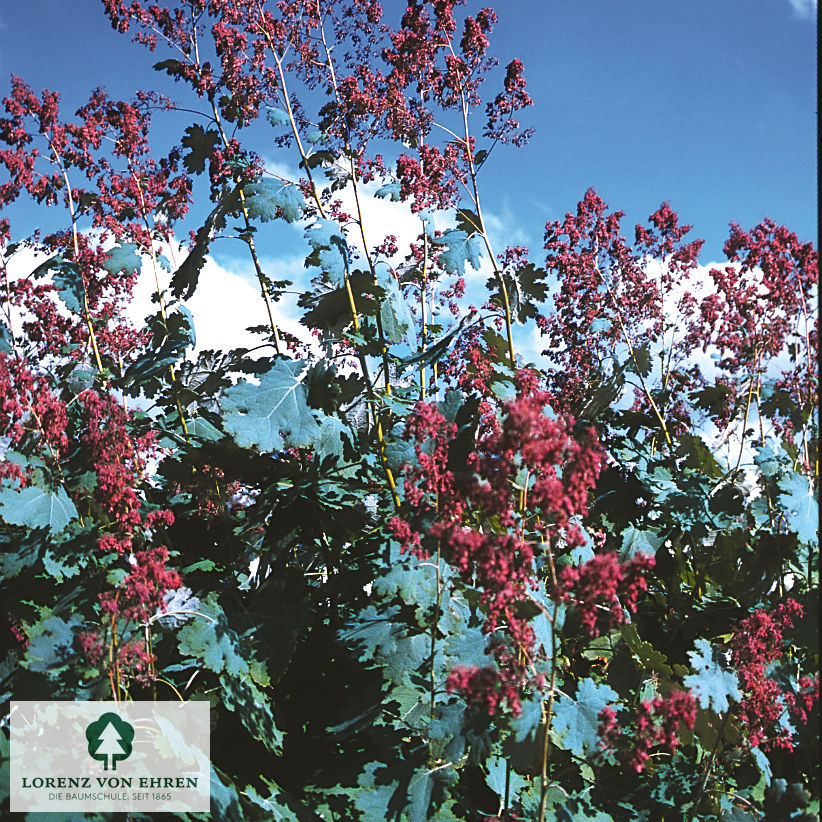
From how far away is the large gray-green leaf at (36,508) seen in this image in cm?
306

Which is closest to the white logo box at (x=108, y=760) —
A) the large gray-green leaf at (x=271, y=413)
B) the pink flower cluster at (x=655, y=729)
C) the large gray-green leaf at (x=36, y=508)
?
the large gray-green leaf at (x=36, y=508)

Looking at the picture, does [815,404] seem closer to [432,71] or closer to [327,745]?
[432,71]

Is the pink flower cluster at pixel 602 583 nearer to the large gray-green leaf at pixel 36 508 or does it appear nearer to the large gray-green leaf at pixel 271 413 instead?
the large gray-green leaf at pixel 271 413

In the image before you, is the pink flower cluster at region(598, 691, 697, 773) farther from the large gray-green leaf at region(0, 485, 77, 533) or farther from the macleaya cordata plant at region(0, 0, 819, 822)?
the large gray-green leaf at region(0, 485, 77, 533)

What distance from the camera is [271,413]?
132 inches

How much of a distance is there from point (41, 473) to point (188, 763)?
136 centimetres

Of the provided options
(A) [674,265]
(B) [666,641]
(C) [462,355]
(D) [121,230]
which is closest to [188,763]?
(C) [462,355]

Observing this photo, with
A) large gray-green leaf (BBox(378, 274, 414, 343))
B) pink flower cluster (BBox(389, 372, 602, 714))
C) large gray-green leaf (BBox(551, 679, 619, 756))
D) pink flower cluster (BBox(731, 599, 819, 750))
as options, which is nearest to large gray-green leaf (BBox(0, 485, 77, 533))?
large gray-green leaf (BBox(378, 274, 414, 343))

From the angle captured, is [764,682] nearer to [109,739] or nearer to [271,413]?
[271,413]

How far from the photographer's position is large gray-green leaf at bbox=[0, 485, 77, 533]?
10.0 ft

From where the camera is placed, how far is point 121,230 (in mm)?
4480

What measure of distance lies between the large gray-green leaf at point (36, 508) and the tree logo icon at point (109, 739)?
798 millimetres

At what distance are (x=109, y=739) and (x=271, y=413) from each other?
4.51ft

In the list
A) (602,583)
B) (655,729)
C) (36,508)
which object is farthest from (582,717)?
(36,508)
